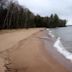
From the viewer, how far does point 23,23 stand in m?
Answer: 66.6

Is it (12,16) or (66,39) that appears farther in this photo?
(12,16)

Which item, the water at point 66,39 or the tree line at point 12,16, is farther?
the tree line at point 12,16

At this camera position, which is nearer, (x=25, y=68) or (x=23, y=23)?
(x=25, y=68)

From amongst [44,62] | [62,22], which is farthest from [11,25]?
[62,22]

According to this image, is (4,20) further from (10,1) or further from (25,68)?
(25,68)

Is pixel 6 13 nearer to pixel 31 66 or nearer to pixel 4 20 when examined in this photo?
pixel 4 20

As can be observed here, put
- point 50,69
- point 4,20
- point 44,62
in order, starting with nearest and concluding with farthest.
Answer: point 50,69 → point 44,62 → point 4,20

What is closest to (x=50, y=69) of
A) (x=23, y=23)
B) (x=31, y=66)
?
(x=31, y=66)

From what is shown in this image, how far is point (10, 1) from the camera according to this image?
194 feet

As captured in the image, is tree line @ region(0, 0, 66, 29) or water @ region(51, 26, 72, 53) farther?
tree line @ region(0, 0, 66, 29)

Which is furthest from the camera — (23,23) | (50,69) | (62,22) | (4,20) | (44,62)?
(62,22)

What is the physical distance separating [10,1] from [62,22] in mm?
69838

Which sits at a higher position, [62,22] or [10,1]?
[10,1]

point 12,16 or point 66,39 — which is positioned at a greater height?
point 12,16
